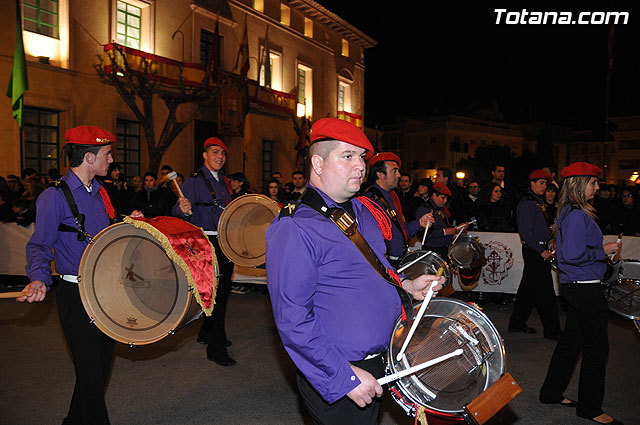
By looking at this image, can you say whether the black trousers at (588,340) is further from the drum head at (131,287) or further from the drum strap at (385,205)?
the drum head at (131,287)

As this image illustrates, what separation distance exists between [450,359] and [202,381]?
355 cm

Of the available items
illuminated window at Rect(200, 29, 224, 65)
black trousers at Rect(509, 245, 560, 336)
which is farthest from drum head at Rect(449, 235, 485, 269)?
illuminated window at Rect(200, 29, 224, 65)

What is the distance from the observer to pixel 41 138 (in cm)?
1614

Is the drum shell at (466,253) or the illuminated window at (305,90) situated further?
the illuminated window at (305,90)

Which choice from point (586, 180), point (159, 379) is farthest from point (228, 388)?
point (586, 180)

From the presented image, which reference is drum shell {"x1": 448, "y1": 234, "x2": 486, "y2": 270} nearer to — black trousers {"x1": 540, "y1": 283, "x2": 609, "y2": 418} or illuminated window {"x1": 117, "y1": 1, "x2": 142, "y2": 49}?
black trousers {"x1": 540, "y1": 283, "x2": 609, "y2": 418}

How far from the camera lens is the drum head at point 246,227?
216 inches

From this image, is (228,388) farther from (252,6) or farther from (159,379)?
(252,6)

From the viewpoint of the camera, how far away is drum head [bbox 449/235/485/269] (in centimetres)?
714

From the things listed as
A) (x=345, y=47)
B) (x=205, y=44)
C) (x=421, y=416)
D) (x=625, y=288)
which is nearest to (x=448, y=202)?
(x=625, y=288)

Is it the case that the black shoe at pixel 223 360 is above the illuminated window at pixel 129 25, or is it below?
below

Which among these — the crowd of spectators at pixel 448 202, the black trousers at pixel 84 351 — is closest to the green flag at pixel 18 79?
the crowd of spectators at pixel 448 202

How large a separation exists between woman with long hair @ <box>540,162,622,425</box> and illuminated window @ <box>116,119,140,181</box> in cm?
1695

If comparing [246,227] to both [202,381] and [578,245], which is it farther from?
[578,245]
